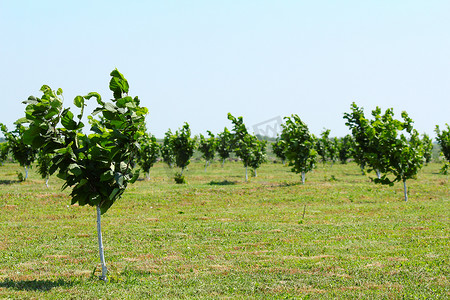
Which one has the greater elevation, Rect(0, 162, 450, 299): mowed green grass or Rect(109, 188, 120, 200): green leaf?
Rect(109, 188, 120, 200): green leaf

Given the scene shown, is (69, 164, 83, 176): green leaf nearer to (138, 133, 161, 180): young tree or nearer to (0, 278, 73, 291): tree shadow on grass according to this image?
(0, 278, 73, 291): tree shadow on grass

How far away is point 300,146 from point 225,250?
92.5 ft

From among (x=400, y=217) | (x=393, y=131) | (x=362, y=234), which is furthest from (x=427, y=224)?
(x=393, y=131)

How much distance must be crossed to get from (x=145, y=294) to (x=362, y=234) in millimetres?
11329

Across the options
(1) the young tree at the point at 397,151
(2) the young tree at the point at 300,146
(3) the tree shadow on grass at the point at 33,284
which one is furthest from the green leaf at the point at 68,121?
(2) the young tree at the point at 300,146

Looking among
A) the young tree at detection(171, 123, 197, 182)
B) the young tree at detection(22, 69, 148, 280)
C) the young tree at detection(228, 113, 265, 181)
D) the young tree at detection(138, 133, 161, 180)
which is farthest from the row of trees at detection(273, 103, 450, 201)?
the young tree at detection(22, 69, 148, 280)

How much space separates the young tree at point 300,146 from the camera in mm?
41941

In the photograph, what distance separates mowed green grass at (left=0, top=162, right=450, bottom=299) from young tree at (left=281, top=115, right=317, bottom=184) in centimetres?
1250

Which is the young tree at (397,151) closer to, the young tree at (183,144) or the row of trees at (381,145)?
the row of trees at (381,145)

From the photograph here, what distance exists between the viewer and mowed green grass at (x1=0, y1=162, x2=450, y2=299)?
10.8 metres

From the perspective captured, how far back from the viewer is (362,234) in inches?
722

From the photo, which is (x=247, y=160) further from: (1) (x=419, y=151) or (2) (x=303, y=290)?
(2) (x=303, y=290)

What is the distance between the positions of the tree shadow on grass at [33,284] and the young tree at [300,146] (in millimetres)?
32916

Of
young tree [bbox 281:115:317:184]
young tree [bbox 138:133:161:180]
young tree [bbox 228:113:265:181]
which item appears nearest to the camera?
young tree [bbox 281:115:317:184]
